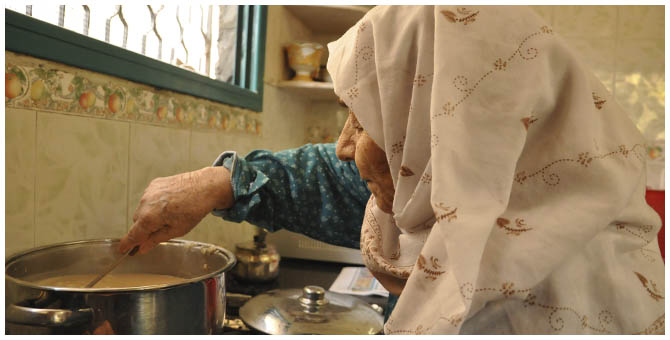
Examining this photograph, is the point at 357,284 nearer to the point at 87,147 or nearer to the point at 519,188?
the point at 87,147

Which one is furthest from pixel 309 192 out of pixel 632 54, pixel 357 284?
pixel 632 54

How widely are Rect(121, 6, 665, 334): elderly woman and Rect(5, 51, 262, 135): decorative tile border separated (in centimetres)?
55

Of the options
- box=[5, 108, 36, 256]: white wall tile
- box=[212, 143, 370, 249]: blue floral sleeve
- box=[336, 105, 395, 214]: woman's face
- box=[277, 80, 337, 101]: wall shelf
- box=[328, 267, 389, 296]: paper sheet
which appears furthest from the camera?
box=[277, 80, 337, 101]: wall shelf

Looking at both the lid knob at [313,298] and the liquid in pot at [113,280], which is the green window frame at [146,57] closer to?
the liquid in pot at [113,280]

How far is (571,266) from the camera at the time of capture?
1.44ft

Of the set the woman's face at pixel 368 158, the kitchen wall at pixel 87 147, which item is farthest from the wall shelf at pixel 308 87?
the woman's face at pixel 368 158

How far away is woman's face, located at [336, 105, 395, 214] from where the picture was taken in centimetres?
59

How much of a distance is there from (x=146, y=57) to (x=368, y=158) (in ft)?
1.91

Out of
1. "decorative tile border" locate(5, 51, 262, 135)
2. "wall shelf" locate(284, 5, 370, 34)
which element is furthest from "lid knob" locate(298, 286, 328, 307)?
"wall shelf" locate(284, 5, 370, 34)

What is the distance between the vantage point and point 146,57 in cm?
94

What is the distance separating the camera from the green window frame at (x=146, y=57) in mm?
692

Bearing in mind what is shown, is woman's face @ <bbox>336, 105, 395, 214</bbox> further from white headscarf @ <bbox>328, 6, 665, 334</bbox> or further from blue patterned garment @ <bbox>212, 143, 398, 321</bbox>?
blue patterned garment @ <bbox>212, 143, 398, 321</bbox>
